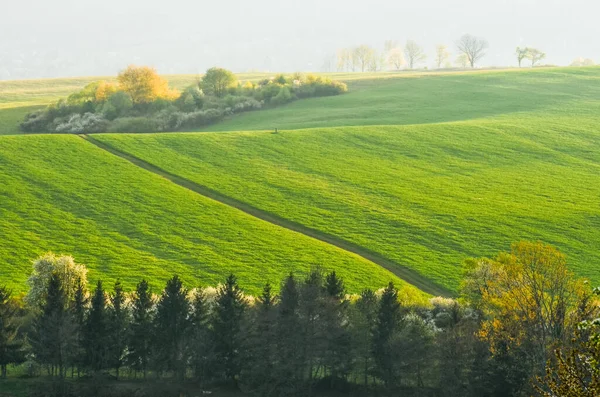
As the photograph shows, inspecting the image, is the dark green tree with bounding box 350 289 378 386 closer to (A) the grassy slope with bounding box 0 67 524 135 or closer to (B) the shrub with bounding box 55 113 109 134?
(B) the shrub with bounding box 55 113 109 134

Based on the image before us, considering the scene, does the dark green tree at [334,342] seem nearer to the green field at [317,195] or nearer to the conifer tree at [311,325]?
the conifer tree at [311,325]

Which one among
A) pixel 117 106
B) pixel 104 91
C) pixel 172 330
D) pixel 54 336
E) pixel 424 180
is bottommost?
pixel 172 330

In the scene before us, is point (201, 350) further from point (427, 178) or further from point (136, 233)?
point (427, 178)

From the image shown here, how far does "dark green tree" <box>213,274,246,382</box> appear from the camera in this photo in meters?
45.8

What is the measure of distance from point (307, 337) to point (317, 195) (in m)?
36.4

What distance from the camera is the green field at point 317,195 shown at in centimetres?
6450

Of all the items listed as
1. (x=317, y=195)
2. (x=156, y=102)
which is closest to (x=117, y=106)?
(x=156, y=102)

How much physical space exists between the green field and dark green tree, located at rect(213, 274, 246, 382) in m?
11.0

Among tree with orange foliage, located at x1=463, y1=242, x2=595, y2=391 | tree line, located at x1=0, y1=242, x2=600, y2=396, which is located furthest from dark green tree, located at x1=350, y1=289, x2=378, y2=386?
tree with orange foliage, located at x1=463, y1=242, x2=595, y2=391

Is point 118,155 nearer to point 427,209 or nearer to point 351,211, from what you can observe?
point 351,211

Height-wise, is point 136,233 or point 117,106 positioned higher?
point 117,106

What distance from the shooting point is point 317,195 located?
79812 mm

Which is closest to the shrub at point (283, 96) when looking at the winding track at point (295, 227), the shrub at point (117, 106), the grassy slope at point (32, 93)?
the grassy slope at point (32, 93)

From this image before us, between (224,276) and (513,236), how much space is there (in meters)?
27.0
